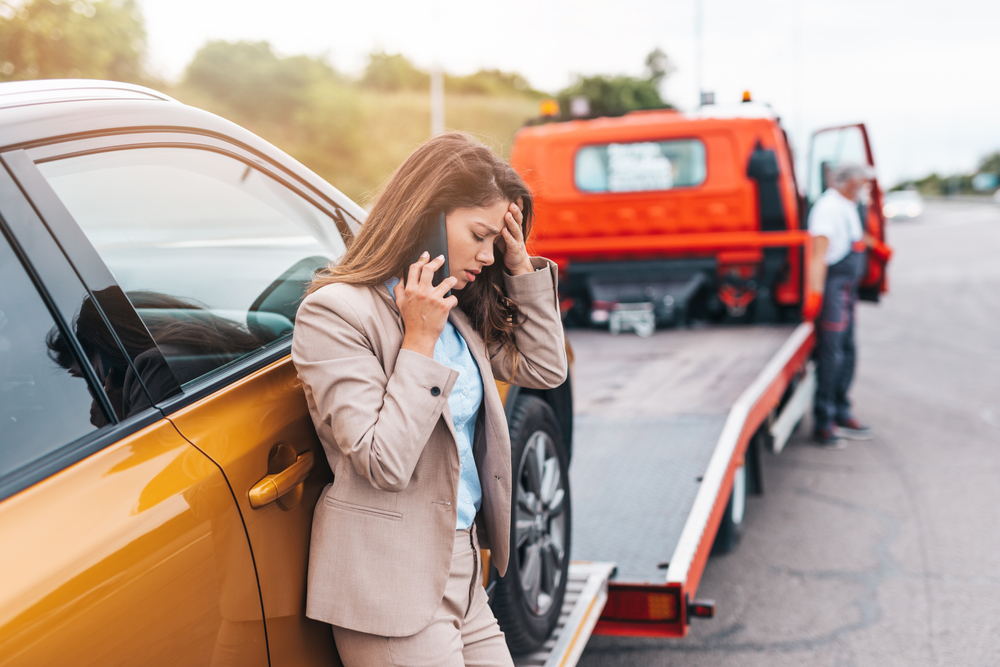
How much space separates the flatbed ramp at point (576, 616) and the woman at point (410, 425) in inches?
25.1

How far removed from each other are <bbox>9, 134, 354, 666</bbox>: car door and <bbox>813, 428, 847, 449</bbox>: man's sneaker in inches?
196

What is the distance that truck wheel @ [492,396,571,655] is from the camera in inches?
101

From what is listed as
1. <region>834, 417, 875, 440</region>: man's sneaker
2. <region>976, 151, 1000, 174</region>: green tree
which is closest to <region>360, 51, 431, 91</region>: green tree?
<region>834, 417, 875, 440</region>: man's sneaker

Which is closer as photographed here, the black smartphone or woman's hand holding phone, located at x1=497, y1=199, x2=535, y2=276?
the black smartphone

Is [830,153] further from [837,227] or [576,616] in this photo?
[576,616]

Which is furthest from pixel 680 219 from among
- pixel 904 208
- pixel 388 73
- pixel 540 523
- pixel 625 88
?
pixel 388 73

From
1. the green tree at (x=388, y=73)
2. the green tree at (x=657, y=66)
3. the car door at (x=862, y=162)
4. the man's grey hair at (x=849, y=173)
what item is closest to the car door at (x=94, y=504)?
the man's grey hair at (x=849, y=173)

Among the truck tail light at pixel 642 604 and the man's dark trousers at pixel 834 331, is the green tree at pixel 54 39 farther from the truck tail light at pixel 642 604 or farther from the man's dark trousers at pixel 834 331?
the truck tail light at pixel 642 604

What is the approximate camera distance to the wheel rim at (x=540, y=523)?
105 inches

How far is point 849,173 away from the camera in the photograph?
21.0 ft

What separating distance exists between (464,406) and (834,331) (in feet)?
17.1

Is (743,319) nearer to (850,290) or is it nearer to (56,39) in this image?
(850,290)

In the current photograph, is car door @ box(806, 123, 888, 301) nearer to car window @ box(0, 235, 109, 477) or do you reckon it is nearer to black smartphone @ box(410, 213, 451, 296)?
black smartphone @ box(410, 213, 451, 296)

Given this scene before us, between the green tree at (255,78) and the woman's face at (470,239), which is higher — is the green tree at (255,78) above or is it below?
above
